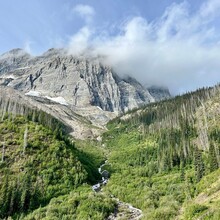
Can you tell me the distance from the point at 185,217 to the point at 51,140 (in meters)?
84.7

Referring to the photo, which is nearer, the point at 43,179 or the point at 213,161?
the point at 213,161

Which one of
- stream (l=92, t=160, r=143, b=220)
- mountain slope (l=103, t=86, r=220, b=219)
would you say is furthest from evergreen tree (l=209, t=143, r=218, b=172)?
stream (l=92, t=160, r=143, b=220)

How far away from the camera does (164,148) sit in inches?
5979

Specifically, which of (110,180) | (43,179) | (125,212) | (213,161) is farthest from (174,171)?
(43,179)

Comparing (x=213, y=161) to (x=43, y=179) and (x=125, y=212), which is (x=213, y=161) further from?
(x=43, y=179)

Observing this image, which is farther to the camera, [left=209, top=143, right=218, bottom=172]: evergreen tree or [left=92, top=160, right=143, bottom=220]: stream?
[left=209, top=143, right=218, bottom=172]: evergreen tree

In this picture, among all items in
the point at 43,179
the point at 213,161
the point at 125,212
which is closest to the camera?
the point at 125,212

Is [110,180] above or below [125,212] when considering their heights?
above

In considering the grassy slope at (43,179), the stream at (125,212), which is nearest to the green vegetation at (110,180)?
the grassy slope at (43,179)

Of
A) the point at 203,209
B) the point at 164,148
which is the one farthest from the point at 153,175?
the point at 203,209

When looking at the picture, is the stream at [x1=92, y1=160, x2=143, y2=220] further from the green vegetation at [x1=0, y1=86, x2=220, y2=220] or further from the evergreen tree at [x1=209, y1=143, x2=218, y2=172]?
the evergreen tree at [x1=209, y1=143, x2=218, y2=172]

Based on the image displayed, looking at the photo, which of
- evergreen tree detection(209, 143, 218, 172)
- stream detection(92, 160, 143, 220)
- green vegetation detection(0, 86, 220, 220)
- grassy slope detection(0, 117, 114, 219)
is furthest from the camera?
evergreen tree detection(209, 143, 218, 172)

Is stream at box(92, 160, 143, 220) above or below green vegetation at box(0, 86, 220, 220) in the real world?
below

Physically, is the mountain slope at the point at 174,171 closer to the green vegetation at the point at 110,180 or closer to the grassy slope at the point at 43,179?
the green vegetation at the point at 110,180
